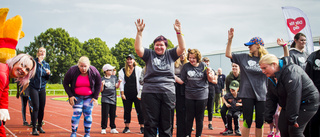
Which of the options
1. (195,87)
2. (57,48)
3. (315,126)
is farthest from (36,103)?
(57,48)

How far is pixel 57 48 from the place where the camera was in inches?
2383

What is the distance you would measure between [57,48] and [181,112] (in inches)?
2272

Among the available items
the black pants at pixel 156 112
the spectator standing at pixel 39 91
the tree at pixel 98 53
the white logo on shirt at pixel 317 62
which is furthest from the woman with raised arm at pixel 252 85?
the tree at pixel 98 53

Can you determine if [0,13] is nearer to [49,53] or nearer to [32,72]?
[32,72]

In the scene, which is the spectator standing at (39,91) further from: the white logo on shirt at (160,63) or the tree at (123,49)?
the tree at (123,49)

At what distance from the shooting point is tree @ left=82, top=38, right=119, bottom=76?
214 ft

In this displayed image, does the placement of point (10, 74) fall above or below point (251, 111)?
above

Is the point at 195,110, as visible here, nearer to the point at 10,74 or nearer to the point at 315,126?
the point at 315,126

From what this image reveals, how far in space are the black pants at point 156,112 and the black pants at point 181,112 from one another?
5.35ft

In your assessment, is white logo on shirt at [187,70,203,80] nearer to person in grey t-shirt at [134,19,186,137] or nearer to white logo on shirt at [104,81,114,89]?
person in grey t-shirt at [134,19,186,137]

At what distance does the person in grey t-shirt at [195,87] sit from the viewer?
6.52 metres

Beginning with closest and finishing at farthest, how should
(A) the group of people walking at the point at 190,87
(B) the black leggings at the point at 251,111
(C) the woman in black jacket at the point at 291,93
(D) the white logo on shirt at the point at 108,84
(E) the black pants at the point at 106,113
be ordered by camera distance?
(C) the woman in black jacket at the point at 291,93, (A) the group of people walking at the point at 190,87, (B) the black leggings at the point at 251,111, (E) the black pants at the point at 106,113, (D) the white logo on shirt at the point at 108,84

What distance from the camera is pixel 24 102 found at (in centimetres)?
1017

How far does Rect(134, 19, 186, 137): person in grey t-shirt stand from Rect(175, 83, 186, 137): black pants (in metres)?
1.61
